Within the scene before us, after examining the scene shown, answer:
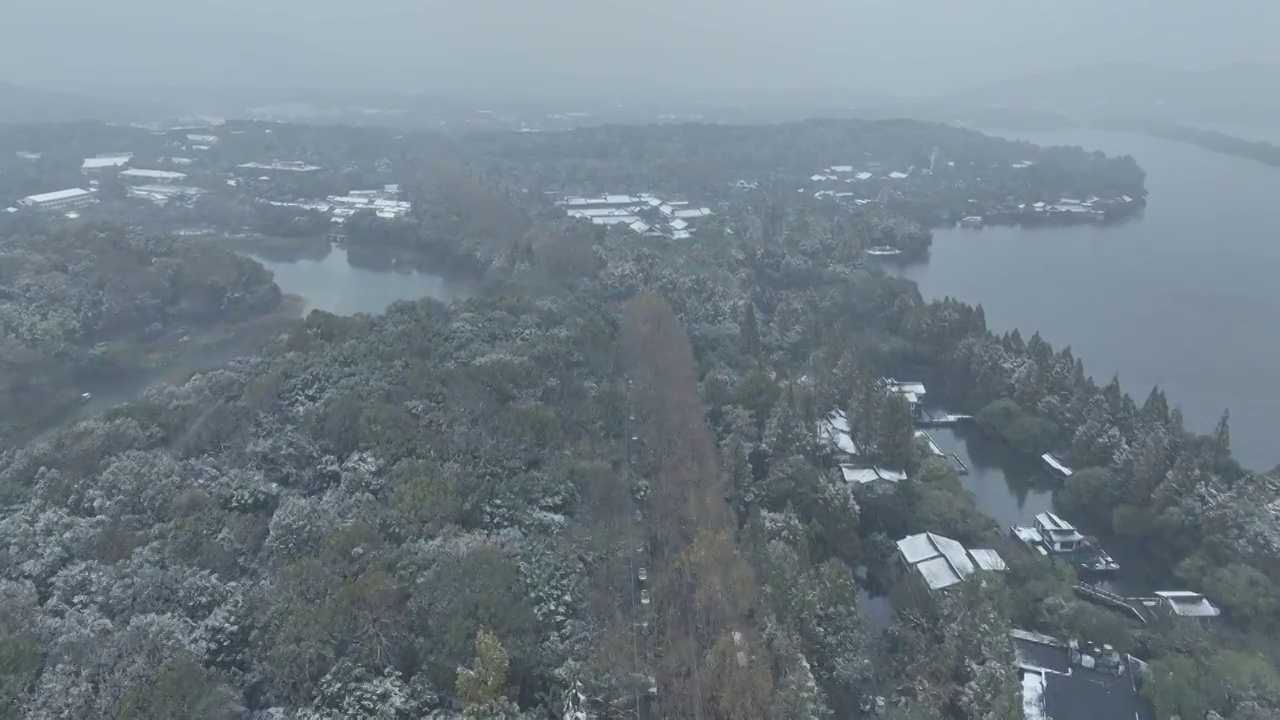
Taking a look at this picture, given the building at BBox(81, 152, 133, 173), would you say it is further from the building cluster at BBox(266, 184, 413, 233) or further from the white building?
the building cluster at BBox(266, 184, 413, 233)

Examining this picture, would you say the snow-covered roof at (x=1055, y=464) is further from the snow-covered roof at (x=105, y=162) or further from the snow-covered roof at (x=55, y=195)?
the snow-covered roof at (x=105, y=162)

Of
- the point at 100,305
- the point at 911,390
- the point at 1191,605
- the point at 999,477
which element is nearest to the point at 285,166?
the point at 100,305

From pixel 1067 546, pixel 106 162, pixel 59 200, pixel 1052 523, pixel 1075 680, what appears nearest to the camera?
pixel 1075 680

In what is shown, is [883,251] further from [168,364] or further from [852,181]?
[168,364]

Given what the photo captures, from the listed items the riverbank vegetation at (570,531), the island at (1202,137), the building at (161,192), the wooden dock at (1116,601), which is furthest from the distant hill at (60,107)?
the island at (1202,137)

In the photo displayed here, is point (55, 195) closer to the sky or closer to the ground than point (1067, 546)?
closer to the sky

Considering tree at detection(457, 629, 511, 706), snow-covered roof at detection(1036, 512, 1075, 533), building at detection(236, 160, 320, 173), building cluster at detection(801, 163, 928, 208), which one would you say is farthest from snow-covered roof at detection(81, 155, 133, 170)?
snow-covered roof at detection(1036, 512, 1075, 533)
